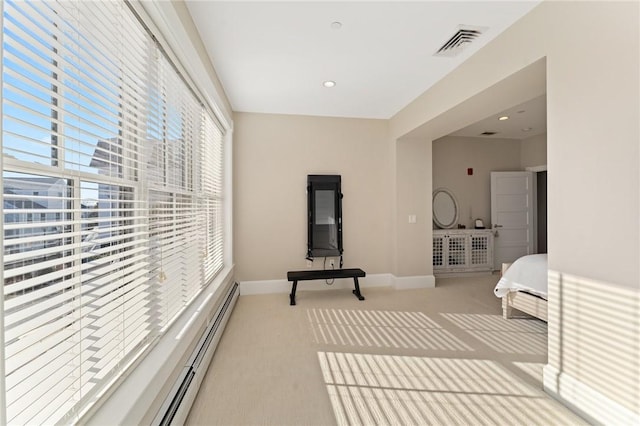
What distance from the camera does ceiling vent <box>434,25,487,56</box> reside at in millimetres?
2354

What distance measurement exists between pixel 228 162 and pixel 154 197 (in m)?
2.45

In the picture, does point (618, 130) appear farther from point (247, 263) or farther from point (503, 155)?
point (503, 155)

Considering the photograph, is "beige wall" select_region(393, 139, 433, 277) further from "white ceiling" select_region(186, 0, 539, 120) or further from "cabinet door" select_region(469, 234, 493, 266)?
"cabinet door" select_region(469, 234, 493, 266)

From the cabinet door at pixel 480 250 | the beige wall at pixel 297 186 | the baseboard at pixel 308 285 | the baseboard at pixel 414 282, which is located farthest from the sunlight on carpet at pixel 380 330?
the cabinet door at pixel 480 250

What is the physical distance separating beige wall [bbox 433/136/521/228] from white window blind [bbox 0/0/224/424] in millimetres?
4887

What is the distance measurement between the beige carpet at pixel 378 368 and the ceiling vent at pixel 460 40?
2559 millimetres

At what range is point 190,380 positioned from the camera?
183cm

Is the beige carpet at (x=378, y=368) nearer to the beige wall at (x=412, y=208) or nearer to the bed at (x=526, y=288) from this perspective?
the bed at (x=526, y=288)

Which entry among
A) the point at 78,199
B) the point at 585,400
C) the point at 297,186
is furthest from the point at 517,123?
the point at 78,199

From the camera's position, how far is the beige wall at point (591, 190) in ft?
5.03

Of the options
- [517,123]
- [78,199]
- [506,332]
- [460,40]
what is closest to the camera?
[78,199]

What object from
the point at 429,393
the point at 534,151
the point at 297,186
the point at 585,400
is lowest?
the point at 429,393

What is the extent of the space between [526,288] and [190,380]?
3.09 m

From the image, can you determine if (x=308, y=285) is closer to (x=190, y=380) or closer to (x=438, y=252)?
(x=438, y=252)
